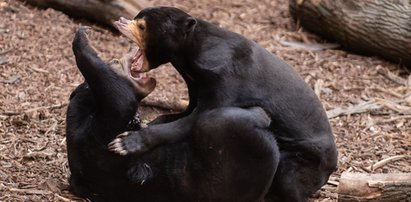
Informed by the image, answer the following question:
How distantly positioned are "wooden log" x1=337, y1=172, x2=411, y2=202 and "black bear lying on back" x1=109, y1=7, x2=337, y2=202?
0.28m

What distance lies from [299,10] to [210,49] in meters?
5.18

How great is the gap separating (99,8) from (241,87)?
4631 millimetres

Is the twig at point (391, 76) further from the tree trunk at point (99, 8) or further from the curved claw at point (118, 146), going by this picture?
the curved claw at point (118, 146)

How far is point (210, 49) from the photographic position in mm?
5422

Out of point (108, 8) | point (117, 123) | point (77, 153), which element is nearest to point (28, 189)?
point (77, 153)

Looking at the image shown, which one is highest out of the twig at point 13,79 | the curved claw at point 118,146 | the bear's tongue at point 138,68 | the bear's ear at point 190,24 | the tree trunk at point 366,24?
the bear's ear at point 190,24

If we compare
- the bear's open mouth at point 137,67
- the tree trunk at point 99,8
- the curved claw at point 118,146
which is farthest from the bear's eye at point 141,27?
the tree trunk at point 99,8

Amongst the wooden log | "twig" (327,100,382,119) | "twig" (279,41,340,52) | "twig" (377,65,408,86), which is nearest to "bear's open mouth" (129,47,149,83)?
the wooden log

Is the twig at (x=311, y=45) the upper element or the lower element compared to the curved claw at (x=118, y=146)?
lower

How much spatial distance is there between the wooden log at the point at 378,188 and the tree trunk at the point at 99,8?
4506 mm

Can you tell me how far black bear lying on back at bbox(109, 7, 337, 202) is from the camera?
5.29 metres

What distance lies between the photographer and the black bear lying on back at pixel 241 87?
5.29m

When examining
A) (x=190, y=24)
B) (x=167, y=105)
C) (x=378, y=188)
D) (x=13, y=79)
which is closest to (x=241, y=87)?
(x=190, y=24)

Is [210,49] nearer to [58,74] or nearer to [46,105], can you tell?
[46,105]
